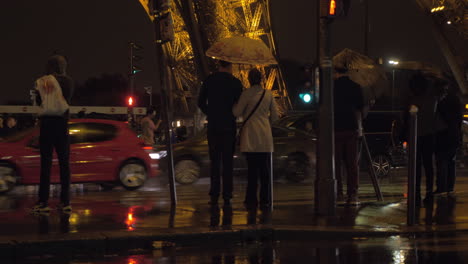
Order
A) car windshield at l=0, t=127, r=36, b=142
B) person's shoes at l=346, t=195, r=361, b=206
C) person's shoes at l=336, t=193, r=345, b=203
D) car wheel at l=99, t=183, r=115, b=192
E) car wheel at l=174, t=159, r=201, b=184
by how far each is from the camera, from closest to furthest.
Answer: person's shoes at l=346, t=195, r=361, b=206 → person's shoes at l=336, t=193, r=345, b=203 → car windshield at l=0, t=127, r=36, b=142 → car wheel at l=99, t=183, r=115, b=192 → car wheel at l=174, t=159, r=201, b=184

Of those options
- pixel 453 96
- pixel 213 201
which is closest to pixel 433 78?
pixel 453 96

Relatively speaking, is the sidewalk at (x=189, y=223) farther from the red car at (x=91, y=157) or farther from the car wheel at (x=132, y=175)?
the car wheel at (x=132, y=175)

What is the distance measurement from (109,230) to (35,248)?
0.95 metres

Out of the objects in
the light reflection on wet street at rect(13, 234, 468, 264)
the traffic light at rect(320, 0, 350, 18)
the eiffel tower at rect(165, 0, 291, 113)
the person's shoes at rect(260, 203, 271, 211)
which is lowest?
the light reflection on wet street at rect(13, 234, 468, 264)

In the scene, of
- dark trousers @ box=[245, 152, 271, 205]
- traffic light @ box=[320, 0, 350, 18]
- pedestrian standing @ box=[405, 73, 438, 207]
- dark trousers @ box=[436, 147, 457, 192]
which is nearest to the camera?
traffic light @ box=[320, 0, 350, 18]

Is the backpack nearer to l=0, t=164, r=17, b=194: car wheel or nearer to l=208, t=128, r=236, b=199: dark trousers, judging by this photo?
l=208, t=128, r=236, b=199: dark trousers

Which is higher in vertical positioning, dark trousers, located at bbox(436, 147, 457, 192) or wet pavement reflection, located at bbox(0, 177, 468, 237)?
dark trousers, located at bbox(436, 147, 457, 192)

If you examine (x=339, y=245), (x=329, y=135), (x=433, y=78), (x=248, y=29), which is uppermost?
(x=248, y=29)

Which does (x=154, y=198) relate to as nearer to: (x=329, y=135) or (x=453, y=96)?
(x=329, y=135)

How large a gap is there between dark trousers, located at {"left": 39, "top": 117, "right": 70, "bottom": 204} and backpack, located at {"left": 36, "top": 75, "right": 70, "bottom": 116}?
0.31ft

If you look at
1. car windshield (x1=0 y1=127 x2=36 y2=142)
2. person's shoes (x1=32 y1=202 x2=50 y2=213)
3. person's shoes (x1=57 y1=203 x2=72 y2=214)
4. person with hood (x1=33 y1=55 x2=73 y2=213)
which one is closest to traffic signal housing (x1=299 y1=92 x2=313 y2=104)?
person with hood (x1=33 y1=55 x2=73 y2=213)

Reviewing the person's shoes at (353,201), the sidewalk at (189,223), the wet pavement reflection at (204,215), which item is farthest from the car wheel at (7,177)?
the person's shoes at (353,201)

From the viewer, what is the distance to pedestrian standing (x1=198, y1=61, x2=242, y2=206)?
1015 cm

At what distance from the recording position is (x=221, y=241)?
305 inches
